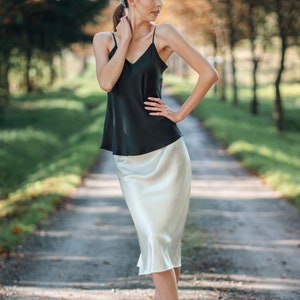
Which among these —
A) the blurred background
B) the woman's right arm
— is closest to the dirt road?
the blurred background

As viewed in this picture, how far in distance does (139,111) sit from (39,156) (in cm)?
1497

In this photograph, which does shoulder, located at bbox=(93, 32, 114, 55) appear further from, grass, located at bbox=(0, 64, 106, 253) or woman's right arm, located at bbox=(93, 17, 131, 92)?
grass, located at bbox=(0, 64, 106, 253)

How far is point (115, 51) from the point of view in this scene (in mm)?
3752

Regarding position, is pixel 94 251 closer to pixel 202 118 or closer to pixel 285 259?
pixel 285 259

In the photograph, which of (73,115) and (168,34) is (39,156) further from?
(168,34)

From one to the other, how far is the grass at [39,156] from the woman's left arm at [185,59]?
378cm

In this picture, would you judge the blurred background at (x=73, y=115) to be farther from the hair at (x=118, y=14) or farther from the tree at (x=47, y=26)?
the hair at (x=118, y=14)

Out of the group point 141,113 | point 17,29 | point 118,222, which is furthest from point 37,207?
point 17,29

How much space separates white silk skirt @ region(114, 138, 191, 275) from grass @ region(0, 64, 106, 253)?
359 centimetres

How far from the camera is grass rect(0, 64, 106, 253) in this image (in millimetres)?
9289

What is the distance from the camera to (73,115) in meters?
28.2

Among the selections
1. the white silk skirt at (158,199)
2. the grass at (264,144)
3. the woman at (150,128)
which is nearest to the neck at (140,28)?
the woman at (150,128)

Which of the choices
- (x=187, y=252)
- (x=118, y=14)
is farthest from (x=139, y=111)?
(x=187, y=252)

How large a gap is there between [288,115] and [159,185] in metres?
30.1
